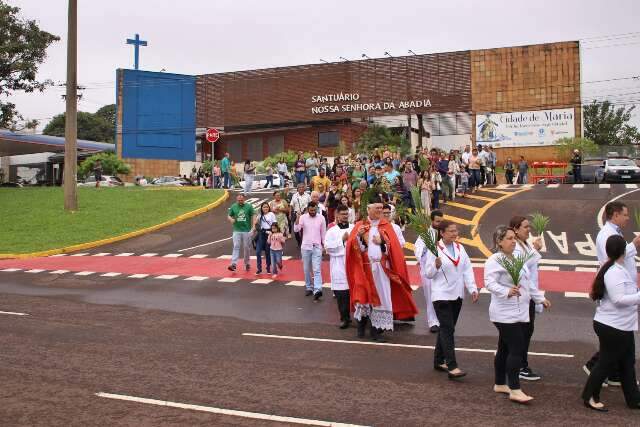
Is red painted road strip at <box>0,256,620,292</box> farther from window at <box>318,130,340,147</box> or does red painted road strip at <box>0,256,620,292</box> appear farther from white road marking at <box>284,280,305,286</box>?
window at <box>318,130,340,147</box>

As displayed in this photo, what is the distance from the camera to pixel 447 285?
7434 mm

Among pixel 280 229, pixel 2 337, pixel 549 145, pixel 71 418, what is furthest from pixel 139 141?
pixel 71 418

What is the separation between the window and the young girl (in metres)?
37.2

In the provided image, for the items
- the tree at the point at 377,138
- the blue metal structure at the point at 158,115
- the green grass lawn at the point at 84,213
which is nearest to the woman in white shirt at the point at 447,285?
the green grass lawn at the point at 84,213

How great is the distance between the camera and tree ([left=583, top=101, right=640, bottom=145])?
221ft

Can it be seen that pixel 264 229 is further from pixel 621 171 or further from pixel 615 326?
pixel 621 171

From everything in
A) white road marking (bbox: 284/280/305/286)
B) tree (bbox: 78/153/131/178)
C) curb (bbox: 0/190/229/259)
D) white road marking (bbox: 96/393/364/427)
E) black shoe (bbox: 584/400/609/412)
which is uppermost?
tree (bbox: 78/153/131/178)

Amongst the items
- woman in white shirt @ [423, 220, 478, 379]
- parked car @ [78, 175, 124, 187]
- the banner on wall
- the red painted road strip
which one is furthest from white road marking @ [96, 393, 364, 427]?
the banner on wall

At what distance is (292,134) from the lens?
54125 millimetres

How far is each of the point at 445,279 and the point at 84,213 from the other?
21205 millimetres

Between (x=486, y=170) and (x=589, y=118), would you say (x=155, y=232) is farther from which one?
(x=589, y=118)

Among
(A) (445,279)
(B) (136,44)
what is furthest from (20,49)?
(A) (445,279)

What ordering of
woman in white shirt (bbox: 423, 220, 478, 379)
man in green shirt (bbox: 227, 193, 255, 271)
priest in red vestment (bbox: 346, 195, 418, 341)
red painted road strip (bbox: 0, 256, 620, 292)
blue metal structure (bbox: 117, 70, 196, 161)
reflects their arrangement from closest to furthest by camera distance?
woman in white shirt (bbox: 423, 220, 478, 379) < priest in red vestment (bbox: 346, 195, 418, 341) < red painted road strip (bbox: 0, 256, 620, 292) < man in green shirt (bbox: 227, 193, 255, 271) < blue metal structure (bbox: 117, 70, 196, 161)

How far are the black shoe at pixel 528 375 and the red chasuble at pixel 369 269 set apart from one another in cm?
240
